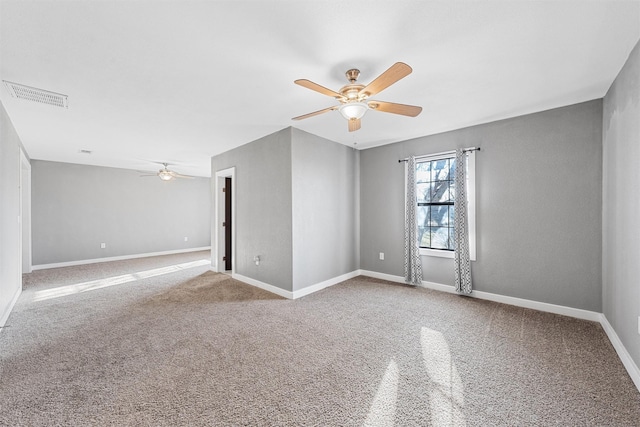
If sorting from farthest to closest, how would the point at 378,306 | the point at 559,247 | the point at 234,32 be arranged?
1. the point at 378,306
2. the point at 559,247
3. the point at 234,32

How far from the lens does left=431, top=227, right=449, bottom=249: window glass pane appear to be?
14.1ft

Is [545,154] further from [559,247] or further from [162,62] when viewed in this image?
[162,62]

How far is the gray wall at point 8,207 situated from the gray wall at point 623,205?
19.1 feet

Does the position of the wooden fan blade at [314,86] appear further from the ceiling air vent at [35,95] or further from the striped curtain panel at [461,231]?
the ceiling air vent at [35,95]

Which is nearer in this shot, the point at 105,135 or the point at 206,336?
the point at 206,336

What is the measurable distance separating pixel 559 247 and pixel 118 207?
888cm

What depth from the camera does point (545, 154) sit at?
3365mm

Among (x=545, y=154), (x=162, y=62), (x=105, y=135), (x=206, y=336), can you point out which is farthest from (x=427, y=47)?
(x=105, y=135)

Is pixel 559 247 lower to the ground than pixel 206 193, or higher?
lower

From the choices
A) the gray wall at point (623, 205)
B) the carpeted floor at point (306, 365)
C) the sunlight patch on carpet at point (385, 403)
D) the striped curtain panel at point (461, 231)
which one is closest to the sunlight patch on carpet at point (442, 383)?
the carpeted floor at point (306, 365)

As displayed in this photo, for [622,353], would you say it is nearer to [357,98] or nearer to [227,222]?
[357,98]

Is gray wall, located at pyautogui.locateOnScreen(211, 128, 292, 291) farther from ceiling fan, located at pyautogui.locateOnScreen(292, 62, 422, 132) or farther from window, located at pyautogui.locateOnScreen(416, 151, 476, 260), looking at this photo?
window, located at pyautogui.locateOnScreen(416, 151, 476, 260)

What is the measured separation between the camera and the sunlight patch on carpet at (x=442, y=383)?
5.52 ft

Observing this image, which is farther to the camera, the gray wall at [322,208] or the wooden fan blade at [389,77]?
the gray wall at [322,208]
